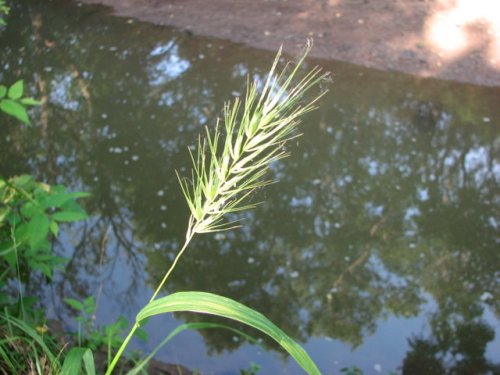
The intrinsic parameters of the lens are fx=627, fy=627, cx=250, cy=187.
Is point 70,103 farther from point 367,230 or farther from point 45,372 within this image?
point 45,372

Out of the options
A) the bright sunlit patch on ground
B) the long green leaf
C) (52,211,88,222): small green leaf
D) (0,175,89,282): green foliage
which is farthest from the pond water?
the long green leaf

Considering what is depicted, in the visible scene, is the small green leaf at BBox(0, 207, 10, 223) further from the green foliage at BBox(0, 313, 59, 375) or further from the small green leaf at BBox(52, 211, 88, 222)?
the green foliage at BBox(0, 313, 59, 375)

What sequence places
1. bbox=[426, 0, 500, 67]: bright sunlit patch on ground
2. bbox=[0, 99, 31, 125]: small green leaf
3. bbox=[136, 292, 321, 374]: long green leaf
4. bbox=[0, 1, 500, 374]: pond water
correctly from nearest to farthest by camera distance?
bbox=[136, 292, 321, 374]: long green leaf, bbox=[0, 99, 31, 125]: small green leaf, bbox=[0, 1, 500, 374]: pond water, bbox=[426, 0, 500, 67]: bright sunlit patch on ground

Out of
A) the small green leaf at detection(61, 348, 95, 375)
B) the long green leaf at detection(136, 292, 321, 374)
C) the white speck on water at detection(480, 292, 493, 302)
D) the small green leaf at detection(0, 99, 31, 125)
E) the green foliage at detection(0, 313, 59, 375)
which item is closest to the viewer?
the long green leaf at detection(136, 292, 321, 374)

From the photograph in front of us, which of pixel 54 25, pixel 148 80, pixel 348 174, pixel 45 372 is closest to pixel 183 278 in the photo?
pixel 348 174

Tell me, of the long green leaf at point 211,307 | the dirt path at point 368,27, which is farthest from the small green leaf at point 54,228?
the dirt path at point 368,27
